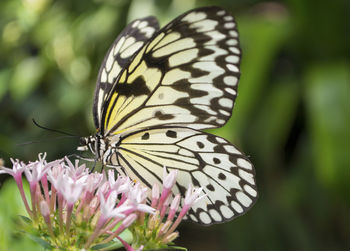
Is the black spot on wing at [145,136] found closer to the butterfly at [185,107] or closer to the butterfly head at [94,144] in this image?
the butterfly at [185,107]

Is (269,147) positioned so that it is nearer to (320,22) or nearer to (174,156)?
(320,22)

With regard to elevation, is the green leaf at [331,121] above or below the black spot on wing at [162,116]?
below

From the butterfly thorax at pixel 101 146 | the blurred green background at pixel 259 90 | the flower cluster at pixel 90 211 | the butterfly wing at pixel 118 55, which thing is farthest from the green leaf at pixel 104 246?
the blurred green background at pixel 259 90

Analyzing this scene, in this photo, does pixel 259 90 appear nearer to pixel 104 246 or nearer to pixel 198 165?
pixel 198 165

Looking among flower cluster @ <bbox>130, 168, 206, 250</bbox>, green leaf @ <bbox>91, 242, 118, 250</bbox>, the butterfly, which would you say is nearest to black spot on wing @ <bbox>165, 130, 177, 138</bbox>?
the butterfly

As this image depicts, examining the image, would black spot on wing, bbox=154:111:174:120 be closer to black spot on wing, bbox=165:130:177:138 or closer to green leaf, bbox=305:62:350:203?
black spot on wing, bbox=165:130:177:138

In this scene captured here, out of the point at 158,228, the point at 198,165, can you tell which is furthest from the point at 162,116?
the point at 158,228

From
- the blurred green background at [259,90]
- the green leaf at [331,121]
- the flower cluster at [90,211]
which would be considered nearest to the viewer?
the flower cluster at [90,211]
